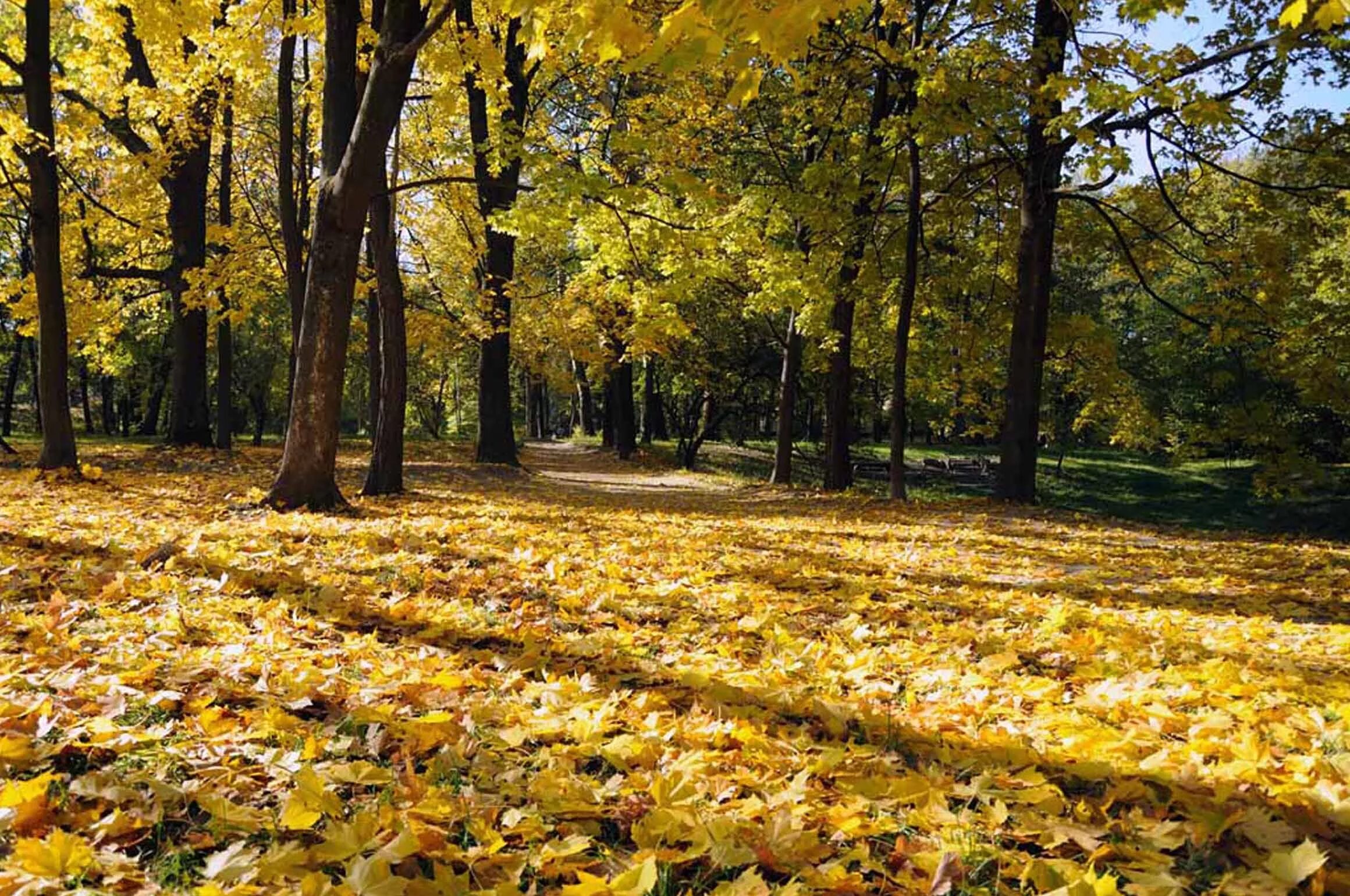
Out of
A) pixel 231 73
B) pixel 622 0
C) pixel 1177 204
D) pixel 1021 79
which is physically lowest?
pixel 622 0

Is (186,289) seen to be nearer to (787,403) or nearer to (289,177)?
(289,177)

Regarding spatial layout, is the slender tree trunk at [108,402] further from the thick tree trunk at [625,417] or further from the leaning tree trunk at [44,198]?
the leaning tree trunk at [44,198]

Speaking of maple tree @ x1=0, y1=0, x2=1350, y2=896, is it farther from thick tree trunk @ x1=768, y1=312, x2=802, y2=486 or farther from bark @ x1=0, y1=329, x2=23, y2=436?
bark @ x1=0, y1=329, x2=23, y2=436

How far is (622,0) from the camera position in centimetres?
328

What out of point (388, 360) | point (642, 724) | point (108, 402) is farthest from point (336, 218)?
point (108, 402)

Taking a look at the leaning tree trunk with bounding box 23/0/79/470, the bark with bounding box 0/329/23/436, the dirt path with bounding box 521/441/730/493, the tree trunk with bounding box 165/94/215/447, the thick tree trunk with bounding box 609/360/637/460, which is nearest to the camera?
the leaning tree trunk with bounding box 23/0/79/470

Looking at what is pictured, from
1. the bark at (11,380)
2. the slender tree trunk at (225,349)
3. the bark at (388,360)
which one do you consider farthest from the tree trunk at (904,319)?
the bark at (11,380)

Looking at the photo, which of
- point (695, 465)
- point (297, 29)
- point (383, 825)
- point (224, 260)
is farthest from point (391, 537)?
point (695, 465)

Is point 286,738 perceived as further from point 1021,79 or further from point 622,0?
point 1021,79

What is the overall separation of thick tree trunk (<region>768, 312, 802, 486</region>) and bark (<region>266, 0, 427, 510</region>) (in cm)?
963

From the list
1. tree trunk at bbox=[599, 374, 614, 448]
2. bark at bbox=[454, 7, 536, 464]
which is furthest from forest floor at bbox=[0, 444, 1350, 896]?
tree trunk at bbox=[599, 374, 614, 448]

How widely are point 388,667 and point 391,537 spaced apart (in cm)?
345

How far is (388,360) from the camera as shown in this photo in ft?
32.8

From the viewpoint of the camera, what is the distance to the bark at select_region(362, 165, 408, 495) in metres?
9.96
